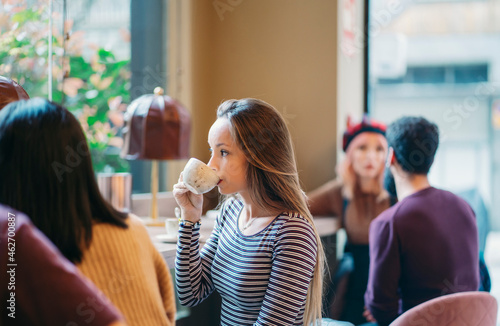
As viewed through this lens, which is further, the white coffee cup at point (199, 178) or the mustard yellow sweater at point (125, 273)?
the white coffee cup at point (199, 178)

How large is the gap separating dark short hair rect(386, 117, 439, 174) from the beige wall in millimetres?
1084

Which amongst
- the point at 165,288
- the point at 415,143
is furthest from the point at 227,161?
the point at 415,143

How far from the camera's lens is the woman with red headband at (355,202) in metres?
2.70

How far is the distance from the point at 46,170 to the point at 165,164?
2.12 metres

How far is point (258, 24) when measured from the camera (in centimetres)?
304

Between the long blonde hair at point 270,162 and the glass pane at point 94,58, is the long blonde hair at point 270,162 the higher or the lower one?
the lower one

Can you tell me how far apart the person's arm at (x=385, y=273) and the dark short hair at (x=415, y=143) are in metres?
0.23

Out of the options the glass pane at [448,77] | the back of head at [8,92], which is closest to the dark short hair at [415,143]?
the glass pane at [448,77]

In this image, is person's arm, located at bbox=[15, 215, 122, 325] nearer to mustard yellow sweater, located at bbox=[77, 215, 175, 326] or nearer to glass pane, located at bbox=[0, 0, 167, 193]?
mustard yellow sweater, located at bbox=[77, 215, 175, 326]

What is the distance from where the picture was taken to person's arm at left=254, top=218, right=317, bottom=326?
4.08 feet

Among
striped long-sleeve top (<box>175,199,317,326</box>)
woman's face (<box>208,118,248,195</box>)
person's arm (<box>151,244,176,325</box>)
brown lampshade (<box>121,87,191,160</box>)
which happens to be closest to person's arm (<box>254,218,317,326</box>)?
striped long-sleeve top (<box>175,199,317,326</box>)

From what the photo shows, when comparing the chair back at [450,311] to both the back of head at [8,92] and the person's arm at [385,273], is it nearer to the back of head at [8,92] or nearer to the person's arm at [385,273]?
the person's arm at [385,273]

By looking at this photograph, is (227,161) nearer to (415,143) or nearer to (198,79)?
(415,143)

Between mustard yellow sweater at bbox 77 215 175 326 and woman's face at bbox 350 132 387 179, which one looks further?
woman's face at bbox 350 132 387 179
